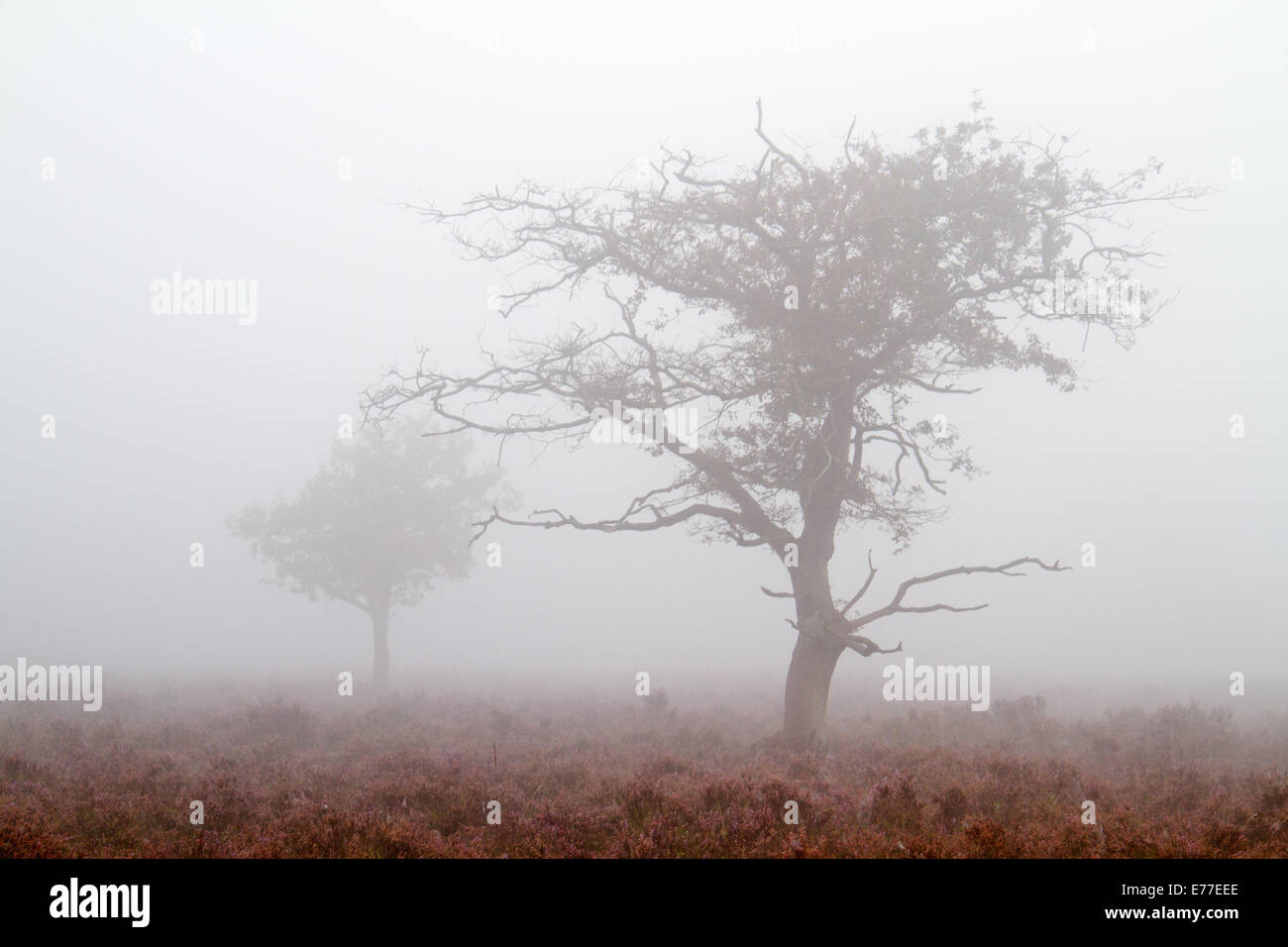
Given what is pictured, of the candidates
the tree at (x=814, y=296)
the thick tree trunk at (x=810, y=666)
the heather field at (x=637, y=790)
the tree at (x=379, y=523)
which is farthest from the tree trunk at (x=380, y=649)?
the thick tree trunk at (x=810, y=666)

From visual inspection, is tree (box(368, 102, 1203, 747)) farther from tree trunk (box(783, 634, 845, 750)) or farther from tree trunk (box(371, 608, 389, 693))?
tree trunk (box(371, 608, 389, 693))

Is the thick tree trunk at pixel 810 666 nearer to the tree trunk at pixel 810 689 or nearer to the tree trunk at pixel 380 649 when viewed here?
the tree trunk at pixel 810 689

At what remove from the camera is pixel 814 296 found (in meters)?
14.8

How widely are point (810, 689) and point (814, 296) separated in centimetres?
708

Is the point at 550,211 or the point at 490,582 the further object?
the point at 490,582

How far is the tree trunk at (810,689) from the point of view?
48.0 ft

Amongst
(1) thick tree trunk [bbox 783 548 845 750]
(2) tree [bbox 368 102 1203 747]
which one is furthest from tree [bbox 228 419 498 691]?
(1) thick tree trunk [bbox 783 548 845 750]

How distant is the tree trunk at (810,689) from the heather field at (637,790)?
0.51m

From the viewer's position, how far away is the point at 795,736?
47.6 ft

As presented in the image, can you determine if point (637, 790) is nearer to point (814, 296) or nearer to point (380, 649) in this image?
point (814, 296)

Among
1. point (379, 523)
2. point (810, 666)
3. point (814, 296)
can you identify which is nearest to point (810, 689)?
point (810, 666)
